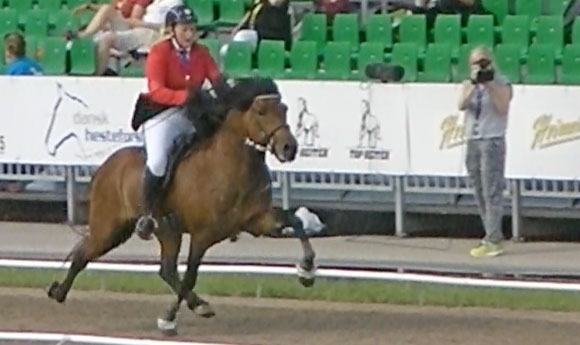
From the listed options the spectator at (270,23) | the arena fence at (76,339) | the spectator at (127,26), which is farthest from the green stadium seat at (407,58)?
the arena fence at (76,339)

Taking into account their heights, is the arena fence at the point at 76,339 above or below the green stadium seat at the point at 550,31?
below

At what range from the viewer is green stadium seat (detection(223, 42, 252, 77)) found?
17.2 m

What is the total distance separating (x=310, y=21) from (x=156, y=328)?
635 centimetres

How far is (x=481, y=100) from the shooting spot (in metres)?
15.2

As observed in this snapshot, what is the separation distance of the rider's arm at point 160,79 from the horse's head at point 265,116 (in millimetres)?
373

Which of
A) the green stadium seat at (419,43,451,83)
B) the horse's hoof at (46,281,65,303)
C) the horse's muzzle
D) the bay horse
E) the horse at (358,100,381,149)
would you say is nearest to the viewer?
the horse's muzzle

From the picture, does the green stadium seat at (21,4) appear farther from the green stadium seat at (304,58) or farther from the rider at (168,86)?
the rider at (168,86)

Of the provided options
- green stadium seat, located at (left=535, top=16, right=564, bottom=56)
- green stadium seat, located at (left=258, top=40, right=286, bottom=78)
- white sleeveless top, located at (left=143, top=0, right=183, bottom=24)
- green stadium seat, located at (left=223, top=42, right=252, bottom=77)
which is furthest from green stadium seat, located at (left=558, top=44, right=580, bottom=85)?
white sleeveless top, located at (left=143, top=0, right=183, bottom=24)

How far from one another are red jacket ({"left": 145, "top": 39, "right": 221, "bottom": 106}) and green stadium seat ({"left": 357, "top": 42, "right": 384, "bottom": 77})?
191 inches

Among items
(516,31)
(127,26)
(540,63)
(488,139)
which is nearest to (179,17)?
(488,139)

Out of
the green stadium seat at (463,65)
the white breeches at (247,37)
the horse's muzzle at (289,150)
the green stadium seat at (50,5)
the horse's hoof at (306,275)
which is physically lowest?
the horse's hoof at (306,275)

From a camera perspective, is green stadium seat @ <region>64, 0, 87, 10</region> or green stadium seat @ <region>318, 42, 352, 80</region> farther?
green stadium seat @ <region>64, 0, 87, 10</region>

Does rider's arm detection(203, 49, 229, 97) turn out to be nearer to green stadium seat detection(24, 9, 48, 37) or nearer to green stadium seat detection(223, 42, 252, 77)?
green stadium seat detection(223, 42, 252, 77)

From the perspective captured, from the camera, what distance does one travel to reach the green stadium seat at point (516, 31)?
1731 centimetres
